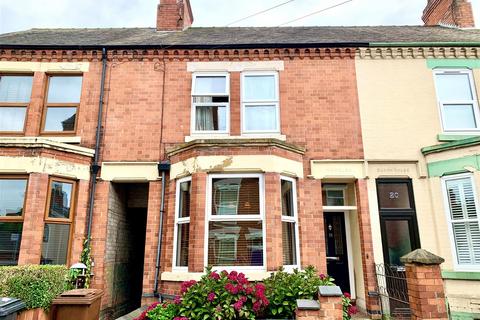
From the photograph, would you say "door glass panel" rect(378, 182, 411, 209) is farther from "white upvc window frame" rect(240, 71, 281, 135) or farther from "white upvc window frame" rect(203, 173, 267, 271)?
"white upvc window frame" rect(203, 173, 267, 271)

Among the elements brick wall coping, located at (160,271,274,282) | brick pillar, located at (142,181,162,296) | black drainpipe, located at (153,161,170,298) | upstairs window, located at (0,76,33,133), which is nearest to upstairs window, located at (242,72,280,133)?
black drainpipe, located at (153,161,170,298)

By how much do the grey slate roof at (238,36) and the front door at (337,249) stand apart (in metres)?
4.73

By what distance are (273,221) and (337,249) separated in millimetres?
2553

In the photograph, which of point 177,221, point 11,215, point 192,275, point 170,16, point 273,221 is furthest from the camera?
point 170,16

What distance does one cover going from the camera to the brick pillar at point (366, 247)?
7.21 meters

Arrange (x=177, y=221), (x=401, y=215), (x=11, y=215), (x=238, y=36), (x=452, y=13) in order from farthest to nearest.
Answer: (x=452, y=13) < (x=238, y=36) < (x=401, y=215) < (x=177, y=221) < (x=11, y=215)

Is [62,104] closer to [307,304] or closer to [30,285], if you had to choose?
[30,285]

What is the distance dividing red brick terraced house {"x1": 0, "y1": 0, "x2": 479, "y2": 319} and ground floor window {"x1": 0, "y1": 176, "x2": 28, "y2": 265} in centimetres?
2

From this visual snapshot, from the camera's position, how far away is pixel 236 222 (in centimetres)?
693

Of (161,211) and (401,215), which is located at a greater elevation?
(161,211)

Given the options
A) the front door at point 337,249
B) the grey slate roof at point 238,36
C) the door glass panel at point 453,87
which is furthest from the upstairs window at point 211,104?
the door glass panel at point 453,87

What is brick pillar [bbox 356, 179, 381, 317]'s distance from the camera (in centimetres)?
721

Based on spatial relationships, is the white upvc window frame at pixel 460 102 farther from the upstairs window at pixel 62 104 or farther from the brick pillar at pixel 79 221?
the upstairs window at pixel 62 104

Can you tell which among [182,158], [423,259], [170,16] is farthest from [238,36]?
[423,259]
